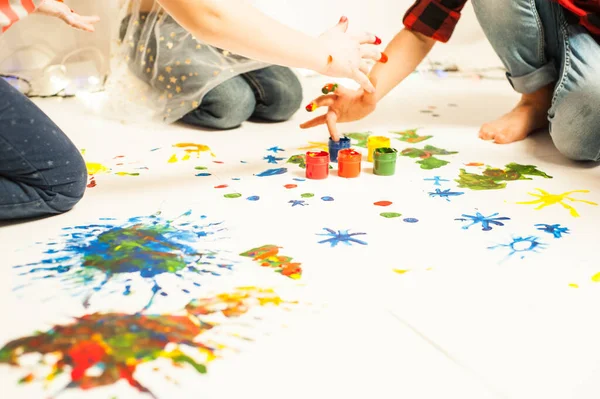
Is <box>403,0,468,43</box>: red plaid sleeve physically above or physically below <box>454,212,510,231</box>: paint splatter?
above

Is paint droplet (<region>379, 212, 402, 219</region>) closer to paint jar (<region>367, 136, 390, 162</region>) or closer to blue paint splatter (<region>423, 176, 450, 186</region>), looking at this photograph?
blue paint splatter (<region>423, 176, 450, 186</region>)

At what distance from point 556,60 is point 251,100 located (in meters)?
0.74

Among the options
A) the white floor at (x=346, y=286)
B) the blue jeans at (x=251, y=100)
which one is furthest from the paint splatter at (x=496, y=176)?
the blue jeans at (x=251, y=100)

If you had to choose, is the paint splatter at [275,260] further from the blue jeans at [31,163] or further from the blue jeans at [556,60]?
the blue jeans at [556,60]

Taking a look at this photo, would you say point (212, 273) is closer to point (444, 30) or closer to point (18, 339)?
point (18, 339)

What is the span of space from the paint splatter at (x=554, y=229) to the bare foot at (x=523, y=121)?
1.60 ft

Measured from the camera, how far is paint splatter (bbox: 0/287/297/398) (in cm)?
60

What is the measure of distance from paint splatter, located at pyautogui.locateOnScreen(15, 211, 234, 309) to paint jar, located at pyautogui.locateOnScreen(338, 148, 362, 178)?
1.03ft

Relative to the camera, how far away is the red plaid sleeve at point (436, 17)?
140 cm

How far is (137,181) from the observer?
1.14 m

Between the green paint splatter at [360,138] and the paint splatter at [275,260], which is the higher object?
the paint splatter at [275,260]

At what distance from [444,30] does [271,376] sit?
41.8 inches

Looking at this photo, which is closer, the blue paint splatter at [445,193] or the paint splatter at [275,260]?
the paint splatter at [275,260]

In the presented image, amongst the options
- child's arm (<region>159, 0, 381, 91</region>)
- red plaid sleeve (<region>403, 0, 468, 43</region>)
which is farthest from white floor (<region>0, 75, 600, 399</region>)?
red plaid sleeve (<region>403, 0, 468, 43</region>)
